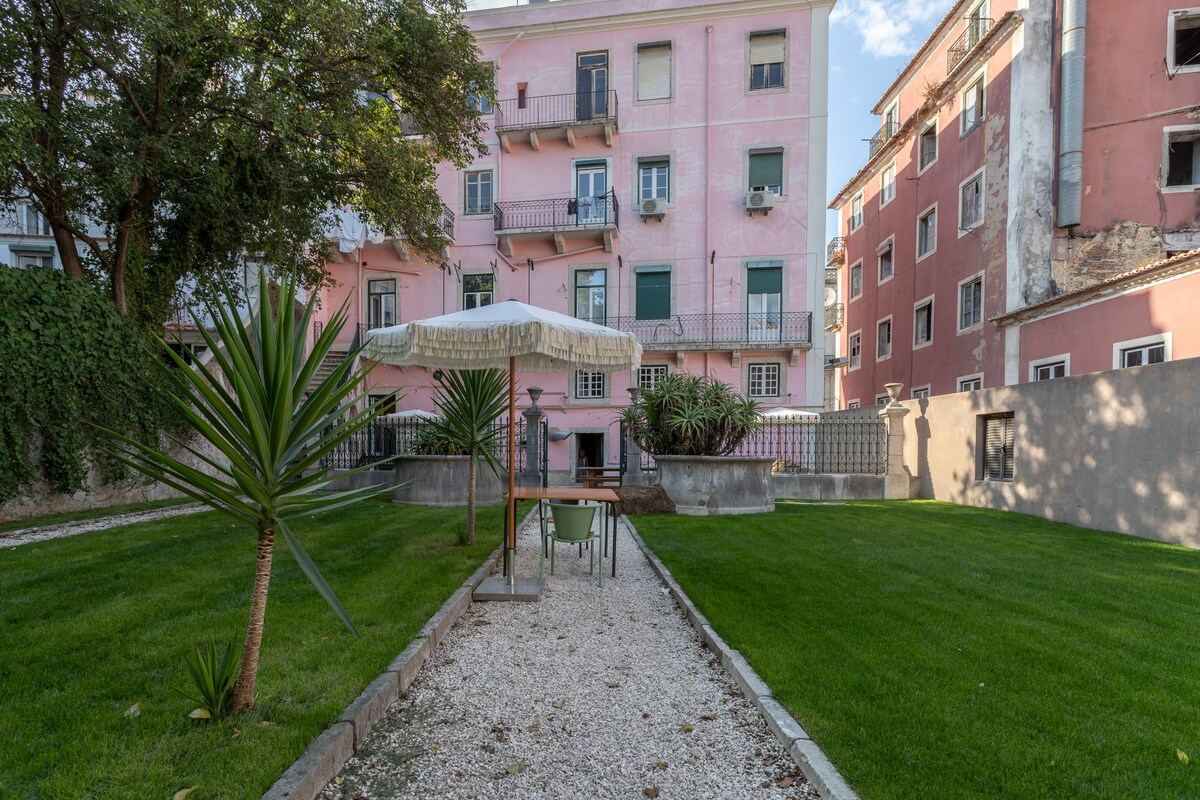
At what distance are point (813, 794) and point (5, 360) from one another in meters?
11.7

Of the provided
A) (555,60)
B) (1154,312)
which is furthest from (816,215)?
(555,60)

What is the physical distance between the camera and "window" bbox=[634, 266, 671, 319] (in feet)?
63.2

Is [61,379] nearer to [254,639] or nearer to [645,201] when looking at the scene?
[254,639]

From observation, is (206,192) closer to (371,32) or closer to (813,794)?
(371,32)

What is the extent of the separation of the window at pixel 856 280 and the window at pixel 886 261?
6.90 ft

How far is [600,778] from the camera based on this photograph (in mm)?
2578

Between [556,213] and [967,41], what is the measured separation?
1404 cm

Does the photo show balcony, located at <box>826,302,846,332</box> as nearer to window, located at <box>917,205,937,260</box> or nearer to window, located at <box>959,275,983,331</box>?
window, located at <box>917,205,937,260</box>

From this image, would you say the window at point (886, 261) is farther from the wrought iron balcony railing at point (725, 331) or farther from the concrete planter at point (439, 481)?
the concrete planter at point (439, 481)

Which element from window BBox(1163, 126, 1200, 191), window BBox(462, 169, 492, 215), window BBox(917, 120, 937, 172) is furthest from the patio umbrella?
window BBox(917, 120, 937, 172)

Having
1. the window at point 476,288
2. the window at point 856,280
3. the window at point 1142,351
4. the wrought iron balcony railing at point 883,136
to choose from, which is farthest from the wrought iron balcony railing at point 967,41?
the window at point 476,288

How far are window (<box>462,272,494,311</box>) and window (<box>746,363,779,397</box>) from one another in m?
9.54

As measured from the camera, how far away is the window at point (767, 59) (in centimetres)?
1841

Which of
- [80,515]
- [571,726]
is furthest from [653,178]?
[571,726]
